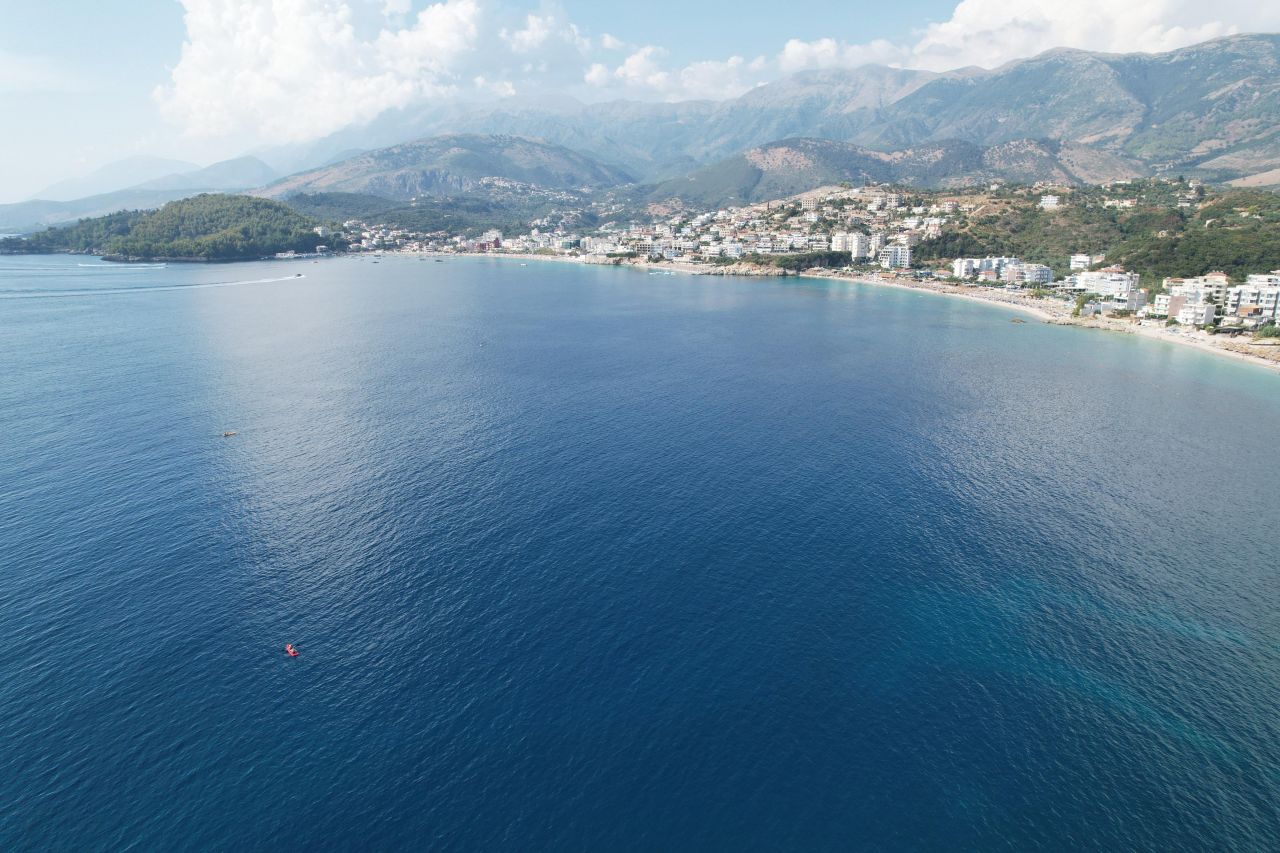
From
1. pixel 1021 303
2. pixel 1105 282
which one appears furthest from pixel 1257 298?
pixel 1021 303

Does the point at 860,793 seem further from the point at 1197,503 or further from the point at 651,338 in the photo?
the point at 651,338

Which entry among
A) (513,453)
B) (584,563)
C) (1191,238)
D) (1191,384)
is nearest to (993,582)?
(584,563)

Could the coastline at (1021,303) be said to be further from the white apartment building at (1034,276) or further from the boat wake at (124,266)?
the boat wake at (124,266)

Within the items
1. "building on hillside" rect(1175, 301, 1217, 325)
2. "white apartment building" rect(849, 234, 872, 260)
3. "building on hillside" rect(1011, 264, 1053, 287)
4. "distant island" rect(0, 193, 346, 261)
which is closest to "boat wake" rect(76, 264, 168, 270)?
"distant island" rect(0, 193, 346, 261)

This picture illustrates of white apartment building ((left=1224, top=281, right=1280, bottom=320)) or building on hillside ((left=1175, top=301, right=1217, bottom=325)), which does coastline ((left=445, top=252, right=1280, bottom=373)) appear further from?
white apartment building ((left=1224, top=281, right=1280, bottom=320))

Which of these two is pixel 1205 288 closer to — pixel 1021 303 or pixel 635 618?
pixel 1021 303
